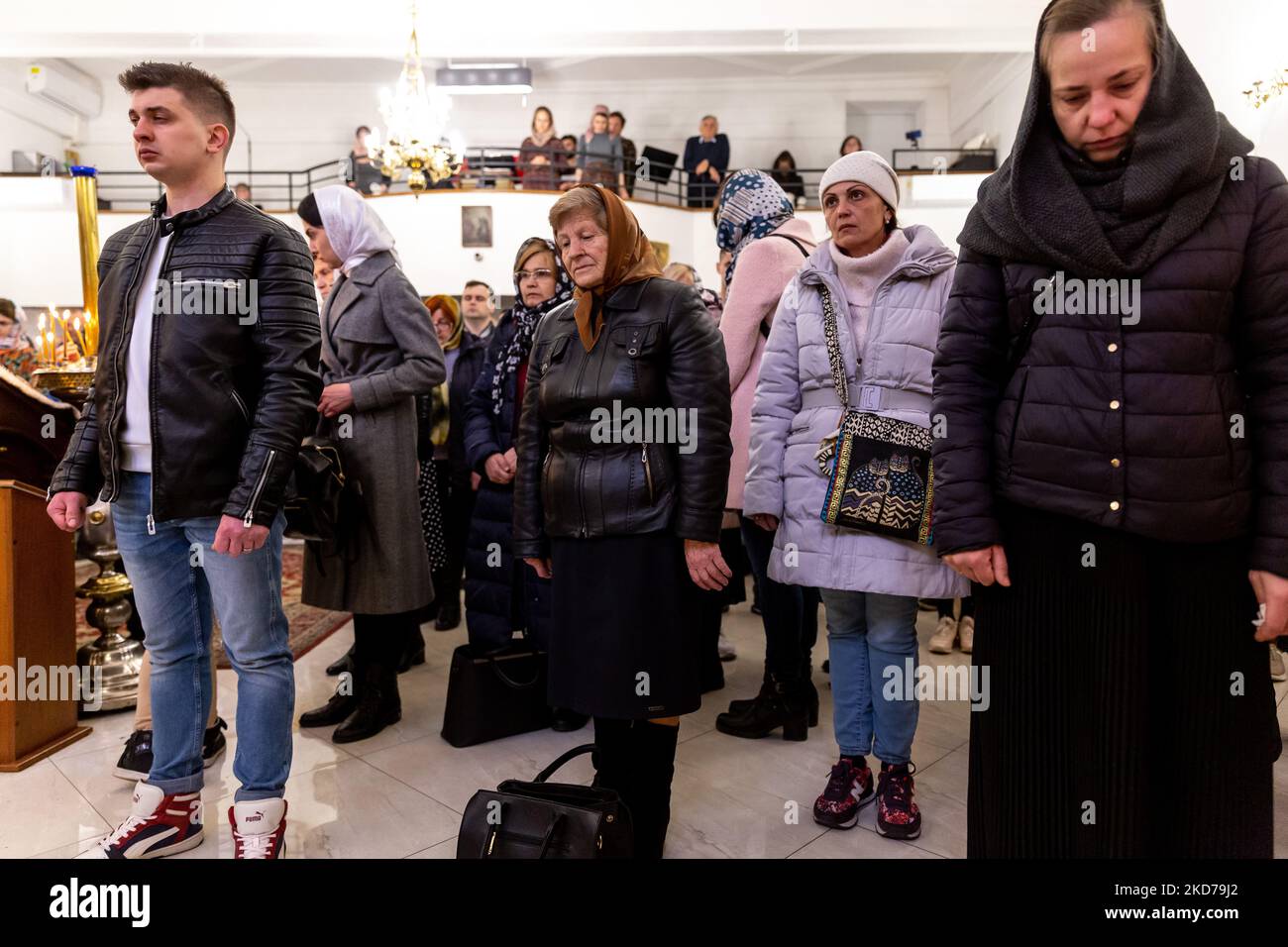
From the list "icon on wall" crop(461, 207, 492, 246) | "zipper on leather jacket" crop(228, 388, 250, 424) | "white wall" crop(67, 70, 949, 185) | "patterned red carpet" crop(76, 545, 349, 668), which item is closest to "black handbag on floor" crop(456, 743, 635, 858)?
"zipper on leather jacket" crop(228, 388, 250, 424)

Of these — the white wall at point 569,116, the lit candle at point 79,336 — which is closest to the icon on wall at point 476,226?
the white wall at point 569,116

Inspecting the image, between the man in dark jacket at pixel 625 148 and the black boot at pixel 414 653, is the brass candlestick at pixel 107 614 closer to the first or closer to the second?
the black boot at pixel 414 653

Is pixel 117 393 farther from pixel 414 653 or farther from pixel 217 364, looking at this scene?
pixel 414 653

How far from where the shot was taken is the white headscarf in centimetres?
273

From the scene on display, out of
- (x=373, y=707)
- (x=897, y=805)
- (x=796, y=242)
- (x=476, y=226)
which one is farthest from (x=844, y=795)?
(x=476, y=226)

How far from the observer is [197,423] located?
1.86 meters

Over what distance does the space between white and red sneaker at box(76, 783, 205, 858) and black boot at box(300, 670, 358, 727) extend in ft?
2.68

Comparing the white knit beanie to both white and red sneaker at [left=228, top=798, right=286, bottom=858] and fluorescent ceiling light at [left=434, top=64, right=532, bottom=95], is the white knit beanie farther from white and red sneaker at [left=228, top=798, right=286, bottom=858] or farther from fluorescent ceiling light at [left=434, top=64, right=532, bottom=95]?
fluorescent ceiling light at [left=434, top=64, right=532, bottom=95]

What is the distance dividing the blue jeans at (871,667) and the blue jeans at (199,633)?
53.0 inches

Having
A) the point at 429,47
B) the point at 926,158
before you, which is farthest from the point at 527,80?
the point at 926,158

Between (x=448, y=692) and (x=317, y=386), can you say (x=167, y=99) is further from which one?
(x=448, y=692)

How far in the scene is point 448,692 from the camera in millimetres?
2791

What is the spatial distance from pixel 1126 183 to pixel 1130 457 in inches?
16.6

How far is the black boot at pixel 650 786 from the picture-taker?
200 cm
